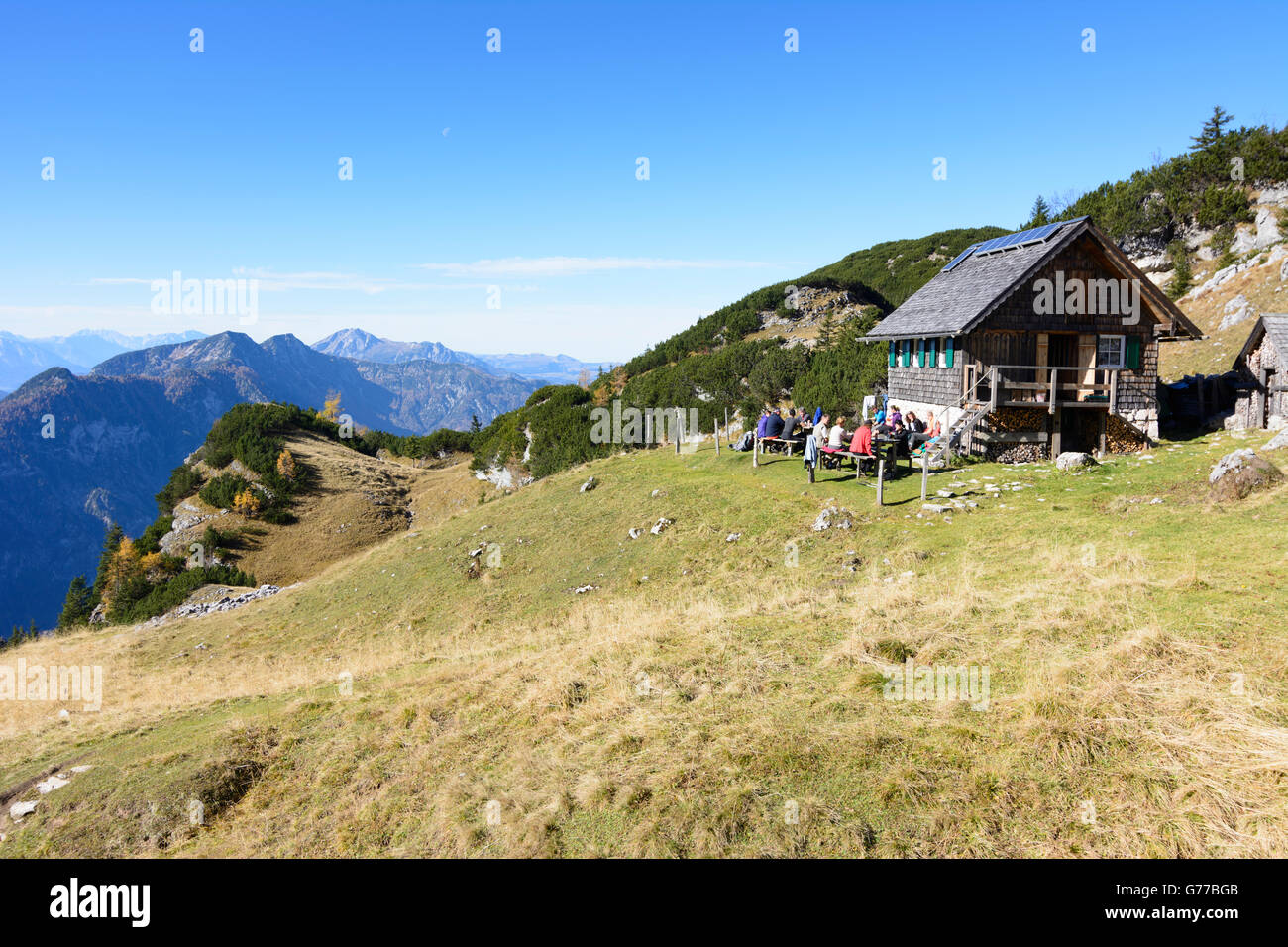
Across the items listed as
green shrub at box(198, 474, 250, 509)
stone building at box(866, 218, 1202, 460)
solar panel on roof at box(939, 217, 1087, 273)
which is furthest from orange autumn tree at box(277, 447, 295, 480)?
solar panel on roof at box(939, 217, 1087, 273)

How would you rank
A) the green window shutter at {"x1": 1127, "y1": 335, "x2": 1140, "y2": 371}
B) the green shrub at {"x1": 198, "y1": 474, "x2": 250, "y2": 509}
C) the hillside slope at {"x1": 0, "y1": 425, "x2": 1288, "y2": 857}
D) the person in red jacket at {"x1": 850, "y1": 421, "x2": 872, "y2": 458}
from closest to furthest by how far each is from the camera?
the hillside slope at {"x1": 0, "y1": 425, "x2": 1288, "y2": 857} → the person in red jacket at {"x1": 850, "y1": 421, "x2": 872, "y2": 458} → the green window shutter at {"x1": 1127, "y1": 335, "x2": 1140, "y2": 371} → the green shrub at {"x1": 198, "y1": 474, "x2": 250, "y2": 509}

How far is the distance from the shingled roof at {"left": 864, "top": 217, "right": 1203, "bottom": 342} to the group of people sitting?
353 cm

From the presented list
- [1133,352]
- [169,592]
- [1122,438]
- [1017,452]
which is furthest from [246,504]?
[1133,352]

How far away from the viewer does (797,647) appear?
33.9 feet

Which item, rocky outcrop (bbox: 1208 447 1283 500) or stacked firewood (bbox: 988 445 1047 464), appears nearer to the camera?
rocky outcrop (bbox: 1208 447 1283 500)

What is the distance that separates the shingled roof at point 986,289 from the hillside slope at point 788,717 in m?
7.39

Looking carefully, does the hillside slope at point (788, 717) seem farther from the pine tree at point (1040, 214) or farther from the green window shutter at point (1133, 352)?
the pine tree at point (1040, 214)

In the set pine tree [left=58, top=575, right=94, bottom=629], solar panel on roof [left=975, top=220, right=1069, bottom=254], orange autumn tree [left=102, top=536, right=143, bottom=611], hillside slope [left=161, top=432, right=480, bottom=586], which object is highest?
solar panel on roof [left=975, top=220, right=1069, bottom=254]

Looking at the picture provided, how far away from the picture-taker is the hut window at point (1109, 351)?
23469 millimetres

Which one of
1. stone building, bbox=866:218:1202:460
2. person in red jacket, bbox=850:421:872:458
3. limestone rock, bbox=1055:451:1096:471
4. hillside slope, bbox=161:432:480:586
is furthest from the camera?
hillside slope, bbox=161:432:480:586

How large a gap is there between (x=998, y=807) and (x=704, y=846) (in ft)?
9.11

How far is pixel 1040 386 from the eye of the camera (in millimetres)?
22000

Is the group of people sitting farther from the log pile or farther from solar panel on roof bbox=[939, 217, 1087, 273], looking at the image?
solar panel on roof bbox=[939, 217, 1087, 273]

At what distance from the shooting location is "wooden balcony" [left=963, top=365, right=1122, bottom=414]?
2208 cm
